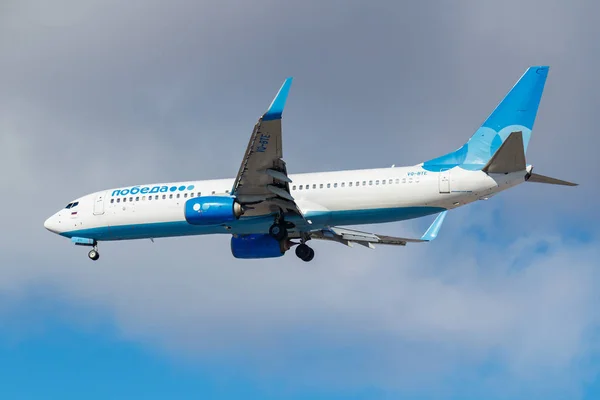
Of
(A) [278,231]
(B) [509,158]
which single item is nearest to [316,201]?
(A) [278,231]

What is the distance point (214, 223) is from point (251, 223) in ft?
7.97

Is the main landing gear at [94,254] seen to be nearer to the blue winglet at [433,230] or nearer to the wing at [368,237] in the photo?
the wing at [368,237]

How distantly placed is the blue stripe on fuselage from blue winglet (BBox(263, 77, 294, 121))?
264 inches

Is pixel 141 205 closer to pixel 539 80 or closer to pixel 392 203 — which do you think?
pixel 392 203

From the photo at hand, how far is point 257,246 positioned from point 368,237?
584 centimetres

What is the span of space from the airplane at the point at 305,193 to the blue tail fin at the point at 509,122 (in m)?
0.04

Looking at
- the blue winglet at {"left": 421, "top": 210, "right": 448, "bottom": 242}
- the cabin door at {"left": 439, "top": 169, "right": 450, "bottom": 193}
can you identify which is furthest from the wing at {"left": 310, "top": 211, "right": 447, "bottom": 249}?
the cabin door at {"left": 439, "top": 169, "right": 450, "bottom": 193}

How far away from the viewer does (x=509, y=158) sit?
4200cm

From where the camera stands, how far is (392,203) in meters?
44.5

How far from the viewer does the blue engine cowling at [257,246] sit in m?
49.1

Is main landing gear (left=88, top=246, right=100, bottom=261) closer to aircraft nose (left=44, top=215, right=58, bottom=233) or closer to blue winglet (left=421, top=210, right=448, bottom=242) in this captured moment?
aircraft nose (left=44, top=215, right=58, bottom=233)

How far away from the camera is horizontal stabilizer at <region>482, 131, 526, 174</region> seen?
41.2m

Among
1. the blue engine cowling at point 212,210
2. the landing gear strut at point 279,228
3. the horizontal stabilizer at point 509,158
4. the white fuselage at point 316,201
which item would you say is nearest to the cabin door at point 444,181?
the white fuselage at point 316,201

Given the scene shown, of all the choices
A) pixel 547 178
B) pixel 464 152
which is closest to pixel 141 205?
pixel 464 152
